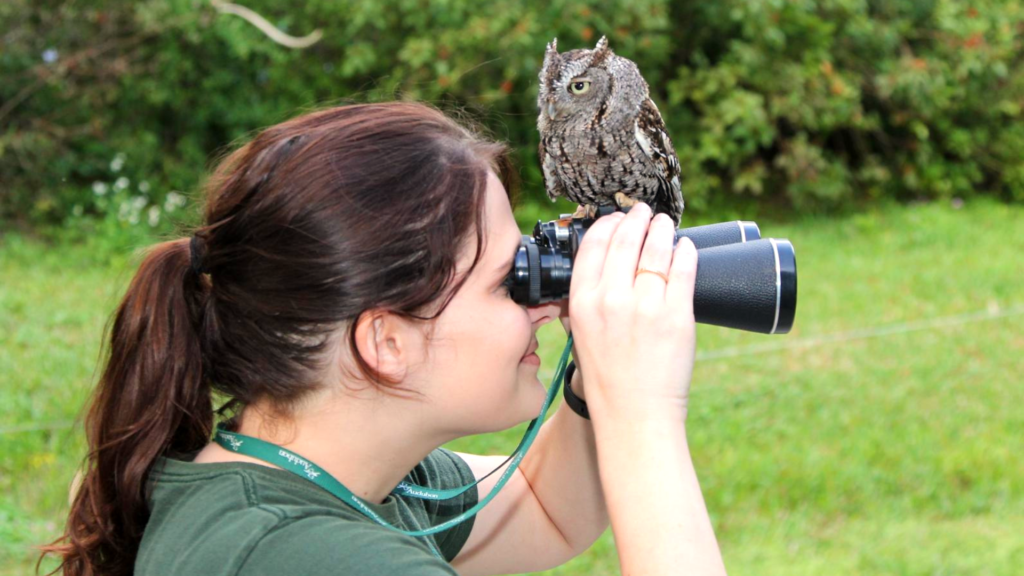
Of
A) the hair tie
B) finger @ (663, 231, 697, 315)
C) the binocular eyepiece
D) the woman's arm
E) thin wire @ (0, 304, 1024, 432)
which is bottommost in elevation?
thin wire @ (0, 304, 1024, 432)

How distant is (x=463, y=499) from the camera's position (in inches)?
61.2

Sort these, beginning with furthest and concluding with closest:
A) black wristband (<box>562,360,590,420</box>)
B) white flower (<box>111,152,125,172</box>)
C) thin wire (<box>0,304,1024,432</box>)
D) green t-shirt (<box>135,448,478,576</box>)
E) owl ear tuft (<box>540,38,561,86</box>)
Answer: white flower (<box>111,152,125,172</box>) → thin wire (<box>0,304,1024,432</box>) → owl ear tuft (<box>540,38,561,86</box>) → black wristband (<box>562,360,590,420</box>) → green t-shirt (<box>135,448,478,576</box>)

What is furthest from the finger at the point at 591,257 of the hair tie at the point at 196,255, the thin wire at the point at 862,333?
the thin wire at the point at 862,333

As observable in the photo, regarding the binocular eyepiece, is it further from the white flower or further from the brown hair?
the white flower

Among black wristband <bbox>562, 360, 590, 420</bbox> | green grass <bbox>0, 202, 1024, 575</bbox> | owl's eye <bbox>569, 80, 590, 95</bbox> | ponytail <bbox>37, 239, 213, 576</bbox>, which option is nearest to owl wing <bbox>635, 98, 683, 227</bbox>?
owl's eye <bbox>569, 80, 590, 95</bbox>

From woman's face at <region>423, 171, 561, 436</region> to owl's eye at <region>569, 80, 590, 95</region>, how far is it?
0.78 meters

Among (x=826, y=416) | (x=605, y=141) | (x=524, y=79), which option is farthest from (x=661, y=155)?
(x=524, y=79)

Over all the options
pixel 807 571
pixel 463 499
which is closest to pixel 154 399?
pixel 463 499

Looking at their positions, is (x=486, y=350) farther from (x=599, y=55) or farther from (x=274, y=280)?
(x=599, y=55)

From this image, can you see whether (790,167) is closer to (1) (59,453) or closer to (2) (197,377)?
(1) (59,453)

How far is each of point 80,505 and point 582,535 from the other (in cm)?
73

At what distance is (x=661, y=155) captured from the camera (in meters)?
1.87

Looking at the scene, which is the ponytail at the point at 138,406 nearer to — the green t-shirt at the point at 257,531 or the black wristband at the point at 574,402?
the green t-shirt at the point at 257,531

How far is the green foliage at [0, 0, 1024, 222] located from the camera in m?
5.45
